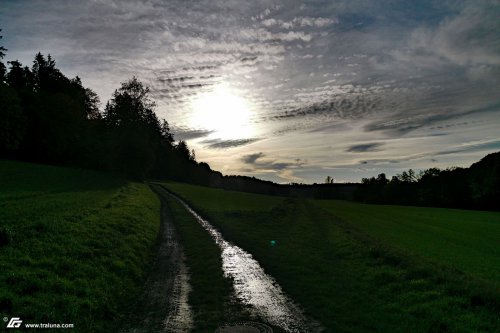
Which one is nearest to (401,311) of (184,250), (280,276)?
(280,276)

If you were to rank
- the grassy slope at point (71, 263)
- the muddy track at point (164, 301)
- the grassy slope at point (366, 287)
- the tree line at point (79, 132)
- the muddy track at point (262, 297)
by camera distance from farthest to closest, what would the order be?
the tree line at point (79, 132) < the grassy slope at point (366, 287) < the muddy track at point (262, 297) < the grassy slope at point (71, 263) < the muddy track at point (164, 301)

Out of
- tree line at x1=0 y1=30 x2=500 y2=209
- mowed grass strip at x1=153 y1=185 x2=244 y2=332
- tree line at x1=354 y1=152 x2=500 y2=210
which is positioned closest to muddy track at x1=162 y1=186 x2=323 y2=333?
mowed grass strip at x1=153 y1=185 x2=244 y2=332

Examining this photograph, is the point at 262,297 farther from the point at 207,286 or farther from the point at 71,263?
the point at 71,263

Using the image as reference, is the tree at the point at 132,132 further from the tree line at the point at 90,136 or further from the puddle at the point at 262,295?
the puddle at the point at 262,295

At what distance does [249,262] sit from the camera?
20531mm

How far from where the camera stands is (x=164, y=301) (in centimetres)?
1341

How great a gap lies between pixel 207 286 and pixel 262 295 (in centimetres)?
264

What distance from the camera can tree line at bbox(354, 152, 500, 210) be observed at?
308 ft

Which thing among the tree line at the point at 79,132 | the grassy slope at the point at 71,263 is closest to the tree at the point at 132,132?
the tree line at the point at 79,132

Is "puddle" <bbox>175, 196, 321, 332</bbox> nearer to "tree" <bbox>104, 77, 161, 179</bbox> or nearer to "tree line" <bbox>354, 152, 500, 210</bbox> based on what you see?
"tree" <bbox>104, 77, 161, 179</bbox>

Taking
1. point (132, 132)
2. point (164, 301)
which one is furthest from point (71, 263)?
point (132, 132)

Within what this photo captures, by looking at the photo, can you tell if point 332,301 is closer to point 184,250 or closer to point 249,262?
point 249,262

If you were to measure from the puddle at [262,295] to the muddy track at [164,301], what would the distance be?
2373 mm

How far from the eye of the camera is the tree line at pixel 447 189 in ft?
308
